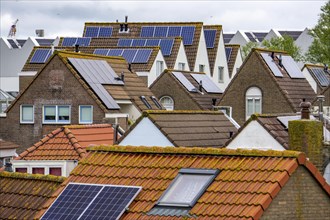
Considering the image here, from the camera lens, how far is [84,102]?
63906mm

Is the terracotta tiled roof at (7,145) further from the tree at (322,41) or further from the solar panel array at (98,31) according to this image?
the tree at (322,41)

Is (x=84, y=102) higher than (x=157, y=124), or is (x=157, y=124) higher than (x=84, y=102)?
(x=84, y=102)

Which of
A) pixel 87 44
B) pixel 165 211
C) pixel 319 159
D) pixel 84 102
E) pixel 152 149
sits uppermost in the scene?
pixel 87 44

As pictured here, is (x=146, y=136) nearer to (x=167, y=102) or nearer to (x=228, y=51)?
(x=167, y=102)

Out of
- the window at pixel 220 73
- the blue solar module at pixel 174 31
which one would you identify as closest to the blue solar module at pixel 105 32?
the blue solar module at pixel 174 31

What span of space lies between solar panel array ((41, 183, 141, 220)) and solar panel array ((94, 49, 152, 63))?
5488 centimetres

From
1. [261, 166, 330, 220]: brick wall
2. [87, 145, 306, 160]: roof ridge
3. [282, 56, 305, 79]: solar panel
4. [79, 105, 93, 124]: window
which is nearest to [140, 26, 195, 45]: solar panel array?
[282, 56, 305, 79]: solar panel

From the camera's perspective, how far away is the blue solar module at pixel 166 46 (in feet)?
292

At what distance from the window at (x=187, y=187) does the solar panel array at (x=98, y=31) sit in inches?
2762

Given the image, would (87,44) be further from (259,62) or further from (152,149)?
(152,149)

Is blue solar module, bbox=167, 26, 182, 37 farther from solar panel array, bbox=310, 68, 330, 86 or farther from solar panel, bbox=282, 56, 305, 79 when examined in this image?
solar panel, bbox=282, 56, 305, 79

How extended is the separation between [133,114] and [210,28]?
35.9 meters

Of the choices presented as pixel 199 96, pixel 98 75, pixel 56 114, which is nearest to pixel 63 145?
pixel 98 75

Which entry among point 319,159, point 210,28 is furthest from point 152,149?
point 210,28
